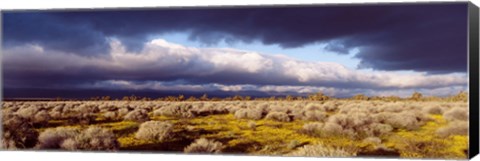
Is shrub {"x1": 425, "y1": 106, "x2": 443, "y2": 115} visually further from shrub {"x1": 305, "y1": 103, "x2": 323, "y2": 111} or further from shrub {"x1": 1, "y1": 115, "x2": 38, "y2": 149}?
shrub {"x1": 1, "y1": 115, "x2": 38, "y2": 149}

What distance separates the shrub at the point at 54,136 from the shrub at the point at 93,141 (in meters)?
0.07

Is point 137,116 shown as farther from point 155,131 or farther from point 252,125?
point 252,125

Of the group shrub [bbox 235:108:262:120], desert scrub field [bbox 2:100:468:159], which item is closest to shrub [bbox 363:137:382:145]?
desert scrub field [bbox 2:100:468:159]

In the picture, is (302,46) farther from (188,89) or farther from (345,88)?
(188,89)

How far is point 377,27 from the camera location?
13.4 meters

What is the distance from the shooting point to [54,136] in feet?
48.5

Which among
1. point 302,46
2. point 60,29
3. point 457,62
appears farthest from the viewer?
point 60,29

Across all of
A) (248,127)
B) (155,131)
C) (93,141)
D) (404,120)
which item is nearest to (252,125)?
(248,127)

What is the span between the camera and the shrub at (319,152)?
13523 mm

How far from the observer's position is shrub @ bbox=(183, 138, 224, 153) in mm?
14047

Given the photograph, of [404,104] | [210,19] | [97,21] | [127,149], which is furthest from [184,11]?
[404,104]

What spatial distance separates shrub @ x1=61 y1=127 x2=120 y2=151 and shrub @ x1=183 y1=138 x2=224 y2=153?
1237 mm

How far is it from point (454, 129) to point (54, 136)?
638 centimetres

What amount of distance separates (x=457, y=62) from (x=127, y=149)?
5313 millimetres
